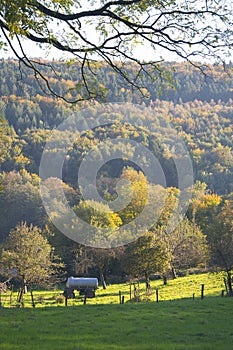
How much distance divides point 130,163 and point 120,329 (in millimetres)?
108835

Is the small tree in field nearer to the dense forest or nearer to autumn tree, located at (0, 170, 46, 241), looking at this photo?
the dense forest

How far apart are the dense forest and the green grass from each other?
20.1 feet

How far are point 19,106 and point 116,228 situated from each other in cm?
8808

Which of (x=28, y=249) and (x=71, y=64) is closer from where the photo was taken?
(x=71, y=64)

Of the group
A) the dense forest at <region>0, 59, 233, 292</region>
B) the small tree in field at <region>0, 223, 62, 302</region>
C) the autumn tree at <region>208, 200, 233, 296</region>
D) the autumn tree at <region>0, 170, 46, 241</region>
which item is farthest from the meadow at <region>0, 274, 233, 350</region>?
the autumn tree at <region>0, 170, 46, 241</region>

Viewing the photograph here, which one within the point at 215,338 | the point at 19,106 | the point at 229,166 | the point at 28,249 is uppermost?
the point at 19,106

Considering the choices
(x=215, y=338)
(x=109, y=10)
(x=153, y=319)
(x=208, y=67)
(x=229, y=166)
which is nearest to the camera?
(x=109, y=10)

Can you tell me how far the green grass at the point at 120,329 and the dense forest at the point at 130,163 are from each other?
241 inches

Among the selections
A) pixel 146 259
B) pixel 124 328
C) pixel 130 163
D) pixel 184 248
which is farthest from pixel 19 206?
pixel 124 328

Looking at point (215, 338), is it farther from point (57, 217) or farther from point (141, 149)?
point (141, 149)

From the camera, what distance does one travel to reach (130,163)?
12375cm

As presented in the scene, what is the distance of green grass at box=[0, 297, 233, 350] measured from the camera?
39.5ft

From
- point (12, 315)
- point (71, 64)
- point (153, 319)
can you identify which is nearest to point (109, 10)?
point (71, 64)

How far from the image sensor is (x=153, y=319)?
709 inches
